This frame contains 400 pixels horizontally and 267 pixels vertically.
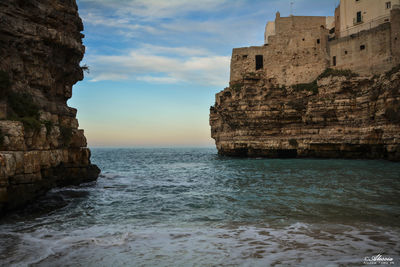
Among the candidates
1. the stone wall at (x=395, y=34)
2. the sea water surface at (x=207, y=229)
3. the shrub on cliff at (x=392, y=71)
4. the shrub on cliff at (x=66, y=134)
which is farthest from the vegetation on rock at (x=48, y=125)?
the stone wall at (x=395, y=34)

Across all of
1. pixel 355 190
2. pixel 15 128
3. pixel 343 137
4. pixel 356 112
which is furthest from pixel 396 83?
pixel 15 128

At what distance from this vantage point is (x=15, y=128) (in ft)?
27.6

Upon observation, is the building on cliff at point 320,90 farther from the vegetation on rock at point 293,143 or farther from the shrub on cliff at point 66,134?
the shrub on cliff at point 66,134

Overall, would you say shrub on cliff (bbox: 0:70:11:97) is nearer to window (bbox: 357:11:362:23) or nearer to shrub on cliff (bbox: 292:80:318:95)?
shrub on cliff (bbox: 292:80:318:95)

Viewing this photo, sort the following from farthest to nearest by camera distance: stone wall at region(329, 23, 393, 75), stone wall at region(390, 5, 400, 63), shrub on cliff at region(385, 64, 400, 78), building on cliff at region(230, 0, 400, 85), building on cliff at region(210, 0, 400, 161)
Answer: building on cliff at region(230, 0, 400, 85)
stone wall at region(329, 23, 393, 75)
stone wall at region(390, 5, 400, 63)
building on cliff at region(210, 0, 400, 161)
shrub on cliff at region(385, 64, 400, 78)

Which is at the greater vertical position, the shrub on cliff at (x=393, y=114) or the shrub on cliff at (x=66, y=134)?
the shrub on cliff at (x=393, y=114)

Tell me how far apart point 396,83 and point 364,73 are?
5.61 m

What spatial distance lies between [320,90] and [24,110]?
29720 millimetres

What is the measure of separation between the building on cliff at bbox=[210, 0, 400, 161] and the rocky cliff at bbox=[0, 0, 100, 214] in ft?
77.8

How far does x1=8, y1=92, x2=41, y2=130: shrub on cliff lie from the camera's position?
9.43 m

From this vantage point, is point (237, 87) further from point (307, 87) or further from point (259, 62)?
point (307, 87)

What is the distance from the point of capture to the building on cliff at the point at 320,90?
2770 cm

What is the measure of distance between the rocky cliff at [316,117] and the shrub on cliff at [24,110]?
2585cm

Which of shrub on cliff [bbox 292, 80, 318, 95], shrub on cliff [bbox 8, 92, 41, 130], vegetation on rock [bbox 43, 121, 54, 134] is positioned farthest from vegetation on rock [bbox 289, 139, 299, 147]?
shrub on cliff [bbox 8, 92, 41, 130]
